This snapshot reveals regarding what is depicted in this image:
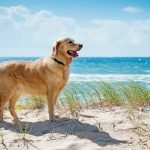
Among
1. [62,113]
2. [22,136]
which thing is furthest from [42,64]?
[22,136]

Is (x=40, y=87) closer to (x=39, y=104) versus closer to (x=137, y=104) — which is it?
(x=39, y=104)

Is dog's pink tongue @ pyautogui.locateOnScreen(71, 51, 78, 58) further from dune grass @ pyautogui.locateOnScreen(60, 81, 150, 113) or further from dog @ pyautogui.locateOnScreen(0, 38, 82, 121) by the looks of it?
dune grass @ pyautogui.locateOnScreen(60, 81, 150, 113)

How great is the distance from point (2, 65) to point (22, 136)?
189 centimetres

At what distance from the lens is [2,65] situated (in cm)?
718

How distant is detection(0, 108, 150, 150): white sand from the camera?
5270 mm

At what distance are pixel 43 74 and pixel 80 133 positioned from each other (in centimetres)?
165

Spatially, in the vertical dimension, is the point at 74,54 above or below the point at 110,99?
above

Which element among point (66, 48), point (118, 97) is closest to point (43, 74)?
point (66, 48)

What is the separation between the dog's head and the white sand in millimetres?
1114

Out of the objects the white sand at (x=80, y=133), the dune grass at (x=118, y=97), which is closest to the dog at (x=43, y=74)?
the white sand at (x=80, y=133)

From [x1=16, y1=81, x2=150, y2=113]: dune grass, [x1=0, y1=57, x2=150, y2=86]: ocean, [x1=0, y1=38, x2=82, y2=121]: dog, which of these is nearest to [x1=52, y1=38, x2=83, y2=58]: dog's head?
[x1=0, y1=38, x2=82, y2=121]: dog

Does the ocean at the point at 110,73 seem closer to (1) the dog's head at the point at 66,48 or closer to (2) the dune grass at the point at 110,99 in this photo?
(2) the dune grass at the point at 110,99

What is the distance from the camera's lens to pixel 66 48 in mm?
7051

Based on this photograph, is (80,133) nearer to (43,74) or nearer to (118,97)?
(43,74)
